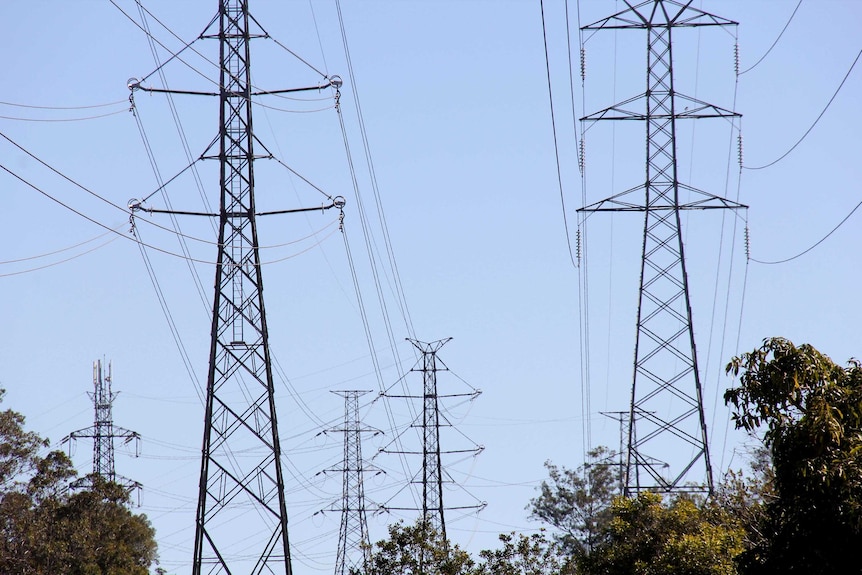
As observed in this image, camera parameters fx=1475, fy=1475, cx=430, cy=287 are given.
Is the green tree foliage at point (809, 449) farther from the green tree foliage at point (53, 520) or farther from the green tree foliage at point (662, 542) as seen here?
the green tree foliage at point (53, 520)

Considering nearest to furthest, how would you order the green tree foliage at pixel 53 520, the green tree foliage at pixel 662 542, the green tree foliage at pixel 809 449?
the green tree foliage at pixel 809 449 < the green tree foliage at pixel 662 542 < the green tree foliage at pixel 53 520

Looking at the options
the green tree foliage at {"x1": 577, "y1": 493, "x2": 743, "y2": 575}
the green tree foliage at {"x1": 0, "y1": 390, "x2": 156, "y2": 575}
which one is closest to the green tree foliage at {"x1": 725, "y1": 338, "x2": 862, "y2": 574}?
the green tree foliage at {"x1": 577, "y1": 493, "x2": 743, "y2": 575}

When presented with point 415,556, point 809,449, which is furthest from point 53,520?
point 809,449

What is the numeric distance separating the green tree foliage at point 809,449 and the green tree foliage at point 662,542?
1000 cm

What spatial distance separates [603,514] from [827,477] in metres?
67.9

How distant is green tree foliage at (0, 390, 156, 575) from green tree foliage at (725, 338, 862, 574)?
4067 centimetres

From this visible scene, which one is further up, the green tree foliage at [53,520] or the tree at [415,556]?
the green tree foliage at [53,520]

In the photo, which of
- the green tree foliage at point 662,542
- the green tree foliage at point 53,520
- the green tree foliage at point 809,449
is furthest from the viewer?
the green tree foliage at point 53,520

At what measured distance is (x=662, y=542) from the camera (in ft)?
131

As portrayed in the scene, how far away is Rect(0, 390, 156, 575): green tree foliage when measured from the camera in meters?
60.6

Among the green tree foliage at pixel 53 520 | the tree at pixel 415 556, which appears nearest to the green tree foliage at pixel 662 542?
the tree at pixel 415 556

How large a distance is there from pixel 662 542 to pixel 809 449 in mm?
15786

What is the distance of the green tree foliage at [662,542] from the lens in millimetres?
36625

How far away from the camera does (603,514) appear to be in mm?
91125
